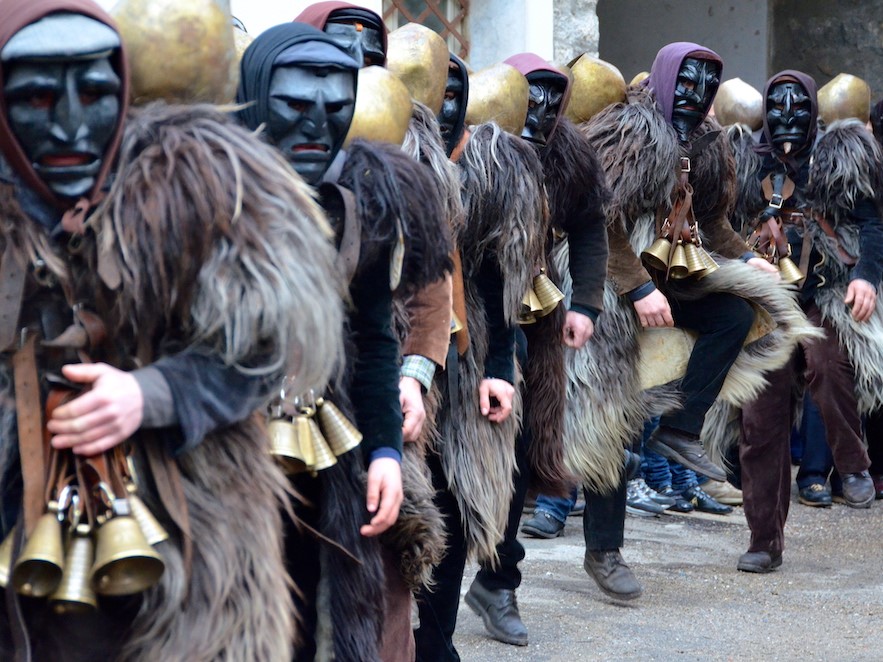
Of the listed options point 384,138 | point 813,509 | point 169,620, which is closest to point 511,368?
point 384,138

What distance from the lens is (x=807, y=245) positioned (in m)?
6.08

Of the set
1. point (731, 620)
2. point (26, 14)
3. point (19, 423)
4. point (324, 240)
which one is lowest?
point (731, 620)

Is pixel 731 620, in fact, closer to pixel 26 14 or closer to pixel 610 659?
pixel 610 659

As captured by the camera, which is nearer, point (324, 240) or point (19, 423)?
point (19, 423)

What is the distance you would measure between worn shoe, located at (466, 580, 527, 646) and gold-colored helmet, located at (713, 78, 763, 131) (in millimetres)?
2583

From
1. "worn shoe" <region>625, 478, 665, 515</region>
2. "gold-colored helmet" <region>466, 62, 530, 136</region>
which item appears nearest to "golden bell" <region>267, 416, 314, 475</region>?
"gold-colored helmet" <region>466, 62, 530, 136</region>

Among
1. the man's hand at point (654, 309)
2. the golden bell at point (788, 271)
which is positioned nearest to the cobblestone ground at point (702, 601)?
the man's hand at point (654, 309)

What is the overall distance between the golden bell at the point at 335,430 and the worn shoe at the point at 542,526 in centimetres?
353

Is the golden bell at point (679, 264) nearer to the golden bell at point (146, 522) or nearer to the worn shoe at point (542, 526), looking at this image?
the worn shoe at point (542, 526)

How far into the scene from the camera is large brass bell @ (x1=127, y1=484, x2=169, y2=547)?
2.05 metres

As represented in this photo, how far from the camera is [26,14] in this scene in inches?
80.6

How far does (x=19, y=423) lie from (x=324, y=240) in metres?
0.54

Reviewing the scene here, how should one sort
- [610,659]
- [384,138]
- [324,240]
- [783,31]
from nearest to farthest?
[324,240] < [384,138] < [610,659] < [783,31]

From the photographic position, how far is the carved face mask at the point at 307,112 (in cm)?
262
